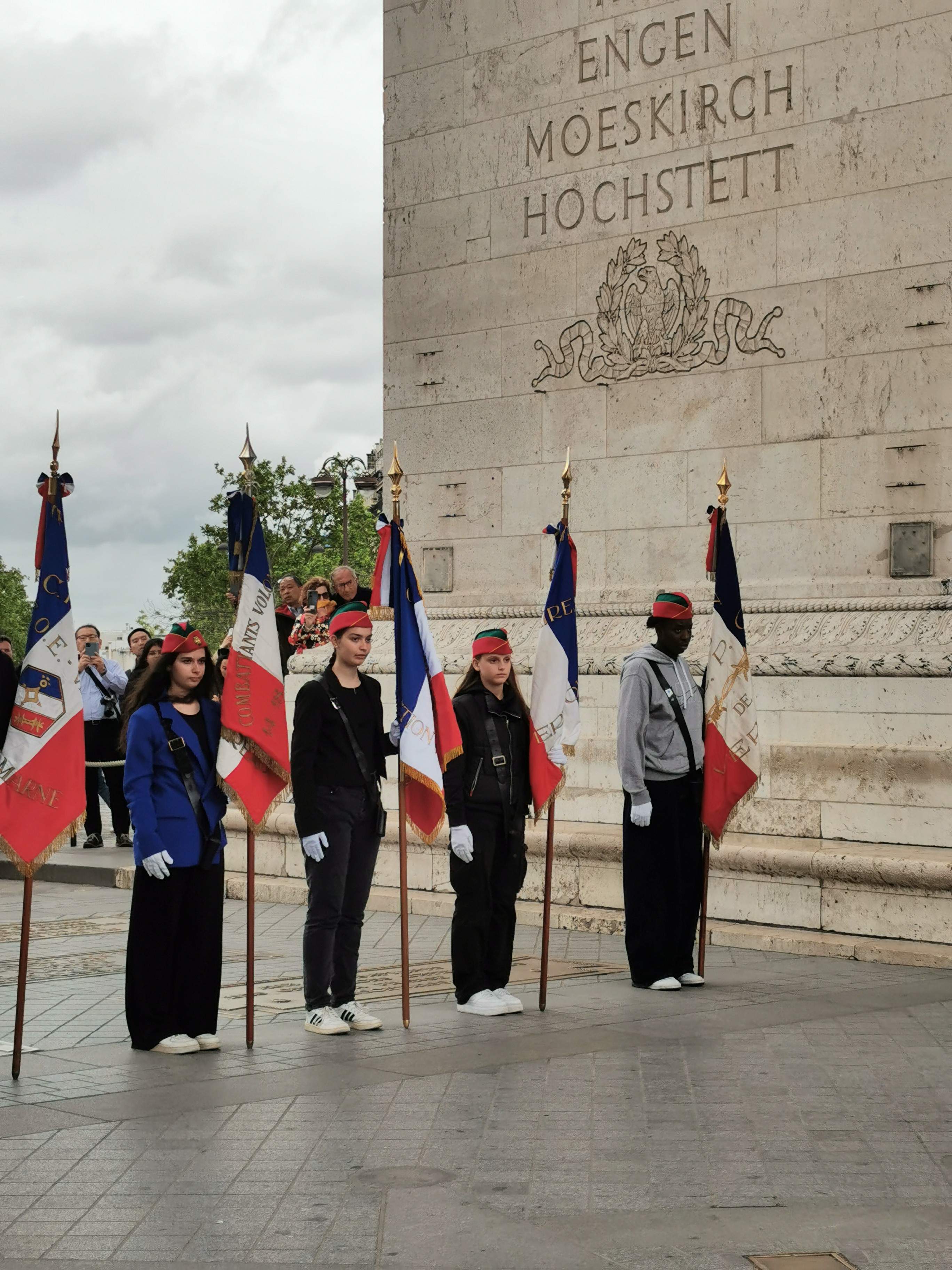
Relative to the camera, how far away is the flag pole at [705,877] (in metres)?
9.30

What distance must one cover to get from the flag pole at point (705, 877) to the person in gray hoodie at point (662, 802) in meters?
0.06

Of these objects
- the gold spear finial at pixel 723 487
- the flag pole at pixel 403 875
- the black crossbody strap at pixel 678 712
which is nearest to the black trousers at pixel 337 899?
the flag pole at pixel 403 875

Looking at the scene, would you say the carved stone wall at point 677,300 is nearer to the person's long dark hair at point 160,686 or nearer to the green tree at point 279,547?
the person's long dark hair at point 160,686

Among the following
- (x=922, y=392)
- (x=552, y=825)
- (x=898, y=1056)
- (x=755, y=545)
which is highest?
(x=922, y=392)

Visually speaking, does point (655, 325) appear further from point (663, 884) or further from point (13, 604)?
point (13, 604)

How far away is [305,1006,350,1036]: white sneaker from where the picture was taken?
773 centimetres

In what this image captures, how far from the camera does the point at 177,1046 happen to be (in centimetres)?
729

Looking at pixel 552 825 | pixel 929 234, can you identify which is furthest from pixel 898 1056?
pixel 929 234

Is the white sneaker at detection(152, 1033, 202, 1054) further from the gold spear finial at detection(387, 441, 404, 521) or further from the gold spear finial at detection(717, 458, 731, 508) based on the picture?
the gold spear finial at detection(717, 458, 731, 508)

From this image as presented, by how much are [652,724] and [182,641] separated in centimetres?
280

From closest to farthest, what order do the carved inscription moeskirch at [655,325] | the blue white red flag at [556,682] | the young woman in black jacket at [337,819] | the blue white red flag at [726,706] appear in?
1. the young woman in black jacket at [337,819]
2. the blue white red flag at [556,682]
3. the blue white red flag at [726,706]
4. the carved inscription moeskirch at [655,325]

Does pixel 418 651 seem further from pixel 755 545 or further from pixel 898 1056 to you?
pixel 755 545

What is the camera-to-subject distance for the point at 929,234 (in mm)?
10633

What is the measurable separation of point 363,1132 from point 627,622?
628 centimetres
